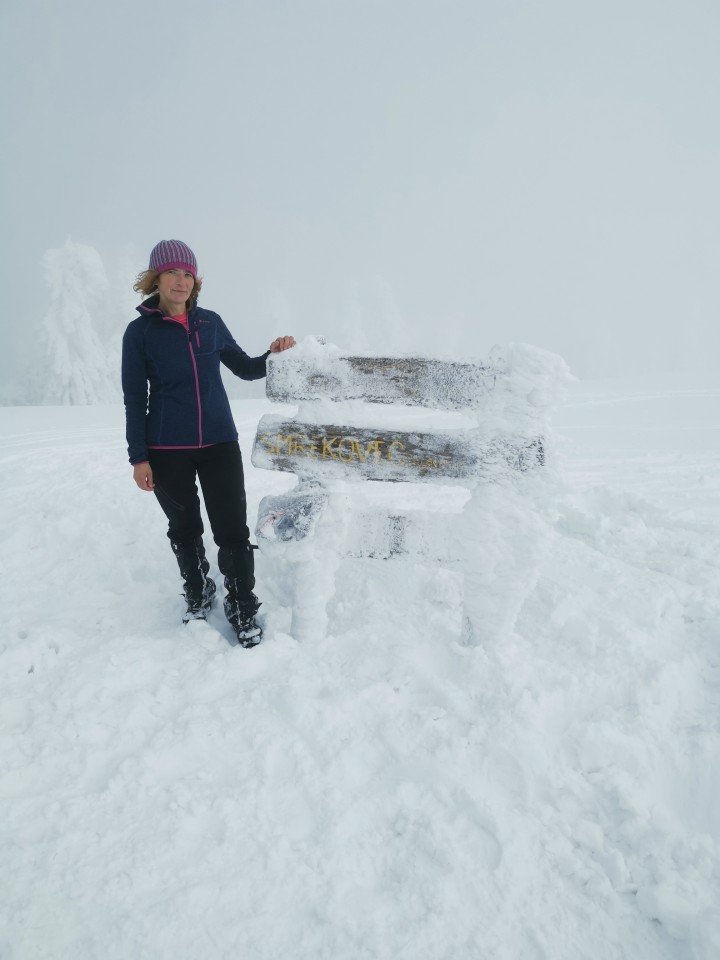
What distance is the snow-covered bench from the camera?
261 centimetres

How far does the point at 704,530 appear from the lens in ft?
14.5

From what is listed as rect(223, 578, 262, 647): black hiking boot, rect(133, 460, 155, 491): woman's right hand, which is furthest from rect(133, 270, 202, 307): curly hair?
rect(223, 578, 262, 647): black hiking boot

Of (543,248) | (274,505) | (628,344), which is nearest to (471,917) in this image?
(274,505)

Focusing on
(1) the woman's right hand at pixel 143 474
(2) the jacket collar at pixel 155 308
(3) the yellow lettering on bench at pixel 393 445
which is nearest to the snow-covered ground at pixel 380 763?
(3) the yellow lettering on bench at pixel 393 445

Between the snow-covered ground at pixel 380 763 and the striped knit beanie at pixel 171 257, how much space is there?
2149 mm

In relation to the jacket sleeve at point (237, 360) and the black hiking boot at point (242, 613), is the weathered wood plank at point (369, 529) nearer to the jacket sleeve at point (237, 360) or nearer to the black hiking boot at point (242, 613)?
the black hiking boot at point (242, 613)

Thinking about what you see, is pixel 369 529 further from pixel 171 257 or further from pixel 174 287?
pixel 171 257

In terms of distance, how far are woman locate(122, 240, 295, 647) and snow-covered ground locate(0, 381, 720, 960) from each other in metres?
0.45

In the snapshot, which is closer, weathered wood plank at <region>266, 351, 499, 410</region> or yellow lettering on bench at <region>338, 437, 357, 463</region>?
weathered wood plank at <region>266, 351, 499, 410</region>

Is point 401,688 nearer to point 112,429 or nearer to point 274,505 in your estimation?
point 274,505

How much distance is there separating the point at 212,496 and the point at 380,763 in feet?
5.87

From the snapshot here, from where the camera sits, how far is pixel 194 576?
331cm

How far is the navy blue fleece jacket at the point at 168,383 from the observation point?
9.57 ft

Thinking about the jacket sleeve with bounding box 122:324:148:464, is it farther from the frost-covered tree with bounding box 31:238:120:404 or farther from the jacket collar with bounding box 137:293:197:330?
the frost-covered tree with bounding box 31:238:120:404
